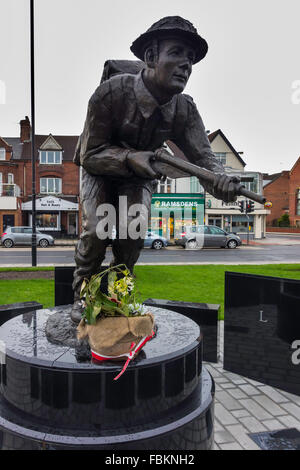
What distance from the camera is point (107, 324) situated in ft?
9.01

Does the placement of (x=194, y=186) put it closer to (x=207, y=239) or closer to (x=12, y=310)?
(x=207, y=239)

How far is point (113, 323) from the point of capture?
108 inches

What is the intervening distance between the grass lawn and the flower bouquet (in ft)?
17.9

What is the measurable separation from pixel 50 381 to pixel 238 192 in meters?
2.06

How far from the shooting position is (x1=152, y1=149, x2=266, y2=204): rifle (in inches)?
119

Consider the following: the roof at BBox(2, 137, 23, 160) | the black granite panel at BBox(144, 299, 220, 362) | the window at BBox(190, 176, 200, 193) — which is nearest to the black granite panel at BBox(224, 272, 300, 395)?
the black granite panel at BBox(144, 299, 220, 362)

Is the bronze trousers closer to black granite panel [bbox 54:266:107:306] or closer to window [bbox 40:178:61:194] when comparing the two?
black granite panel [bbox 54:266:107:306]

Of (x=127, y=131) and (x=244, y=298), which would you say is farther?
(x=244, y=298)

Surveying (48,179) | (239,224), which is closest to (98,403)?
(48,179)

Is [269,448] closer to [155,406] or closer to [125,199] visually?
[155,406]

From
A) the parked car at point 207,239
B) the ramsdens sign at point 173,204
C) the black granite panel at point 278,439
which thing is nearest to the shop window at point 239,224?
the ramsdens sign at point 173,204

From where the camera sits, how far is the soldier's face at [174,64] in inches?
124

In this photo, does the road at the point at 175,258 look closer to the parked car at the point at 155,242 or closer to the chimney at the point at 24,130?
the parked car at the point at 155,242
